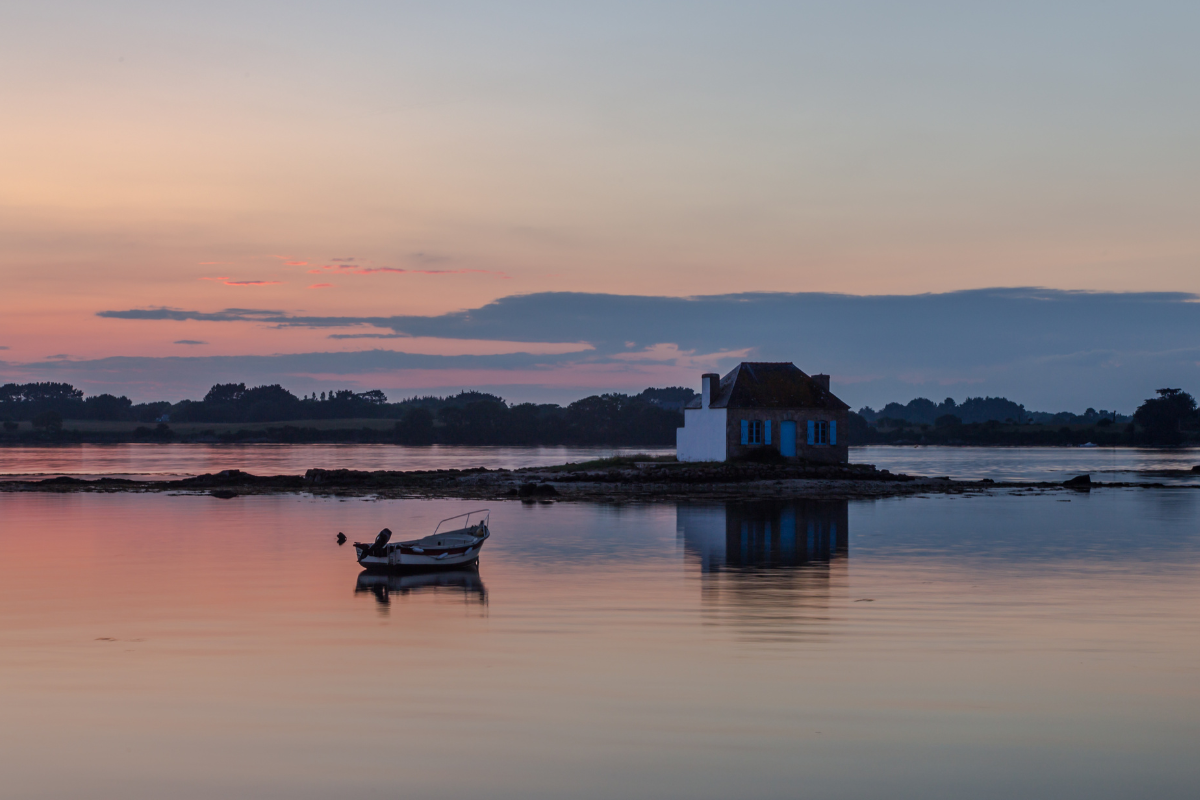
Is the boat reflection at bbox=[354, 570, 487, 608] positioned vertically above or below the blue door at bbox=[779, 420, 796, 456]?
below

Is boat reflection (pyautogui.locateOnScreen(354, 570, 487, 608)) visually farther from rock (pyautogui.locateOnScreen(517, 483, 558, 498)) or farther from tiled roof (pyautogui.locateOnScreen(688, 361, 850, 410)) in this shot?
tiled roof (pyautogui.locateOnScreen(688, 361, 850, 410))

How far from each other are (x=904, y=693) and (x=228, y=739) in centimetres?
738

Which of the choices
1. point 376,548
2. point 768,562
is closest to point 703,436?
point 768,562

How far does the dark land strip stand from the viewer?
→ 48.1 m

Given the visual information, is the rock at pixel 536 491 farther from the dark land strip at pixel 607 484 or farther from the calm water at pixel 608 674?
the calm water at pixel 608 674

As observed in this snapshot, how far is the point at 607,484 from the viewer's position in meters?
52.3

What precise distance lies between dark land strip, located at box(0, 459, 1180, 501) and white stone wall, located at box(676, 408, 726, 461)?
1690 millimetres

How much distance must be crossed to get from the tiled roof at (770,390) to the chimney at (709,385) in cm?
27

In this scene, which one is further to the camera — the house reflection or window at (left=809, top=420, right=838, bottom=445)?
window at (left=809, top=420, right=838, bottom=445)

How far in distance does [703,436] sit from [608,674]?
141 feet

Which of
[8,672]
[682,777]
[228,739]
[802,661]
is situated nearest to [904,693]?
[802,661]

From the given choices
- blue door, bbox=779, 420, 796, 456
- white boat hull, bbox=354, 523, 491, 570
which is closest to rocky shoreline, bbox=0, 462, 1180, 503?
blue door, bbox=779, 420, 796, 456

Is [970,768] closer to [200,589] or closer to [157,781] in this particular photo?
[157,781]

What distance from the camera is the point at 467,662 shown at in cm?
1376
